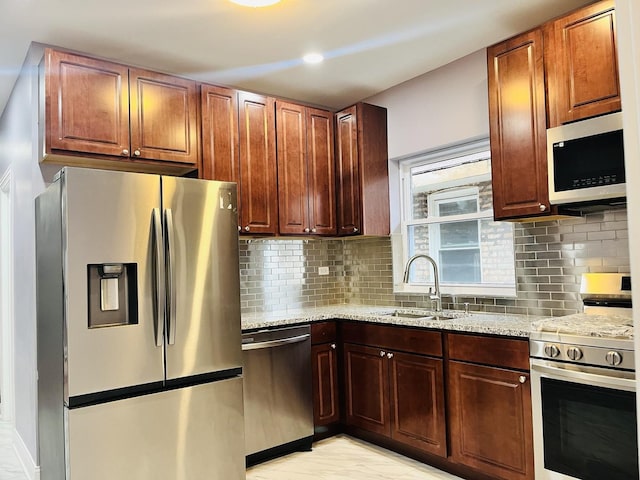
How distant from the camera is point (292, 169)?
3752 millimetres

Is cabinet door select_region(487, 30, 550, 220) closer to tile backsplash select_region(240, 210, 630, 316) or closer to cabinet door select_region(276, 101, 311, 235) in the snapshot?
tile backsplash select_region(240, 210, 630, 316)

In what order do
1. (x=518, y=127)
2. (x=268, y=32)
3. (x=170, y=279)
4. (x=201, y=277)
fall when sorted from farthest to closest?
(x=268, y=32)
(x=518, y=127)
(x=201, y=277)
(x=170, y=279)

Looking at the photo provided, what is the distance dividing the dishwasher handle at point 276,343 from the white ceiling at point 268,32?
1.85 metres

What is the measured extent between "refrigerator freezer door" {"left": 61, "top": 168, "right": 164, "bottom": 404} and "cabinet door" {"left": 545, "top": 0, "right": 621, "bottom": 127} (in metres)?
2.13

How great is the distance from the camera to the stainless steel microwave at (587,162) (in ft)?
7.57

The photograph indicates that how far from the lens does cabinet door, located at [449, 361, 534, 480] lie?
2.44m

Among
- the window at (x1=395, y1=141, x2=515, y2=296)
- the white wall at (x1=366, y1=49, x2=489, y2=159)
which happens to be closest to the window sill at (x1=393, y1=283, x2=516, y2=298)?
the window at (x1=395, y1=141, x2=515, y2=296)

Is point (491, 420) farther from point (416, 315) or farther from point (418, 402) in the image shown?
point (416, 315)

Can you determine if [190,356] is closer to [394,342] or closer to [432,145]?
[394,342]

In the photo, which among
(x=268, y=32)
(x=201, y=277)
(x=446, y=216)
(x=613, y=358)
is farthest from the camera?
(x=446, y=216)

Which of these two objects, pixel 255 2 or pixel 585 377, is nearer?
pixel 585 377

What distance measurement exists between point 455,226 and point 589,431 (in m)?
1.72

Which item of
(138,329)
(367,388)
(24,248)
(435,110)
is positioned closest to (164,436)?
(138,329)

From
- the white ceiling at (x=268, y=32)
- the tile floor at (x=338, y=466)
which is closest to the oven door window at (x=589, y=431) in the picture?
the tile floor at (x=338, y=466)
